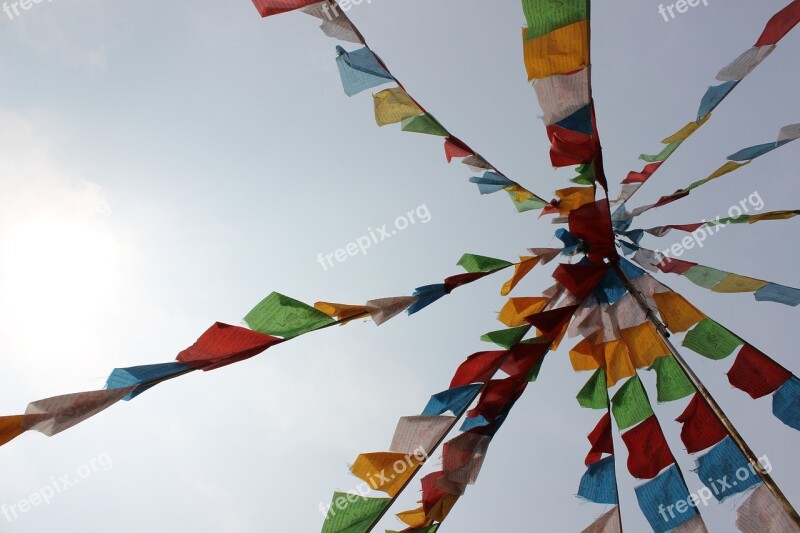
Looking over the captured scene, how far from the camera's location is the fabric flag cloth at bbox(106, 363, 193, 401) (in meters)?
1.63

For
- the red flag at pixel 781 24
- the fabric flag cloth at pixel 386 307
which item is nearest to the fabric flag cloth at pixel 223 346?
the fabric flag cloth at pixel 386 307

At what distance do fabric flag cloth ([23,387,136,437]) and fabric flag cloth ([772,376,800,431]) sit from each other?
2.48 metres

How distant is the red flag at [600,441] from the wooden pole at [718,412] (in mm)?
427

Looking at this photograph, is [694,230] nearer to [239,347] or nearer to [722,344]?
[722,344]

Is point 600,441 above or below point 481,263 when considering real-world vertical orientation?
below

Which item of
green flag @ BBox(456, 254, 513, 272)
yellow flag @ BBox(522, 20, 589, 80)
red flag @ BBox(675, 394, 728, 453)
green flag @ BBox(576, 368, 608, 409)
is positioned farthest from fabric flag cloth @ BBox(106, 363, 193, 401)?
red flag @ BBox(675, 394, 728, 453)

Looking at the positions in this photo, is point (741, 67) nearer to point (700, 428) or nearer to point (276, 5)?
point (700, 428)

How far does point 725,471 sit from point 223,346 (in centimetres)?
201

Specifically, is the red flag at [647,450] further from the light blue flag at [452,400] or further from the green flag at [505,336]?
the light blue flag at [452,400]

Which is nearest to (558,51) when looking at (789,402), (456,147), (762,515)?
(456,147)

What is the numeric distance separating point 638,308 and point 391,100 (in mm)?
1453

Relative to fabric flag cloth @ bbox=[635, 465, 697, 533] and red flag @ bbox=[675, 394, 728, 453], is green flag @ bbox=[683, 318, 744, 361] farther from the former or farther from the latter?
fabric flag cloth @ bbox=[635, 465, 697, 533]

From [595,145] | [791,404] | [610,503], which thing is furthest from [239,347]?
[791,404]

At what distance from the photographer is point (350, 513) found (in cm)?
190
